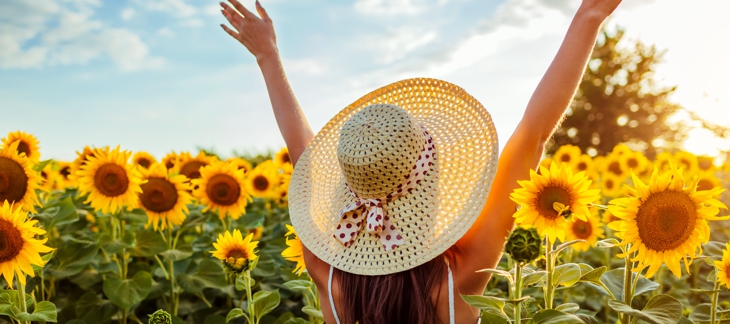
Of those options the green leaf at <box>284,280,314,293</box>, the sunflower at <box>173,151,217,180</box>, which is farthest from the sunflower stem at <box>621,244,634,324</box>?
the sunflower at <box>173,151,217,180</box>

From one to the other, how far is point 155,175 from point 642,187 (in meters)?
2.80

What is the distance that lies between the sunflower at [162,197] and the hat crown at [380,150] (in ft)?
6.53

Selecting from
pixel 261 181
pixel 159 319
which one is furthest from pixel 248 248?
pixel 261 181

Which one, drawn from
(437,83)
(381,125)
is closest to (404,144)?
(381,125)

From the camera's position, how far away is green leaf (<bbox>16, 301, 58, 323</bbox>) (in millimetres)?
2006

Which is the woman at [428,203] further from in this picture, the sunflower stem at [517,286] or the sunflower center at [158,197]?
the sunflower center at [158,197]

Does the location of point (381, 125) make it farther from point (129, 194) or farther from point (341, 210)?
point (129, 194)

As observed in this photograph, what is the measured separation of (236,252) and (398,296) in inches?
32.2

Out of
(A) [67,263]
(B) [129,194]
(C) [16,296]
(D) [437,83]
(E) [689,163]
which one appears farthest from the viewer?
(E) [689,163]

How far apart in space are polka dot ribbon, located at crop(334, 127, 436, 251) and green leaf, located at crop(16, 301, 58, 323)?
1.15 metres

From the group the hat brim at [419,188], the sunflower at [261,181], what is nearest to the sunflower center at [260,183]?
the sunflower at [261,181]

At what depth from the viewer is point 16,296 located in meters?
2.22

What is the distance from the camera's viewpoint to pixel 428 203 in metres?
1.73

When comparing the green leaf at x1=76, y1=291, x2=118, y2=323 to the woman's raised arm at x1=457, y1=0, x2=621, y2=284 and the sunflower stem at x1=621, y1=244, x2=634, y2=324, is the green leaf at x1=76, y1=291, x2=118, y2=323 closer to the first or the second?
the woman's raised arm at x1=457, y1=0, x2=621, y2=284
